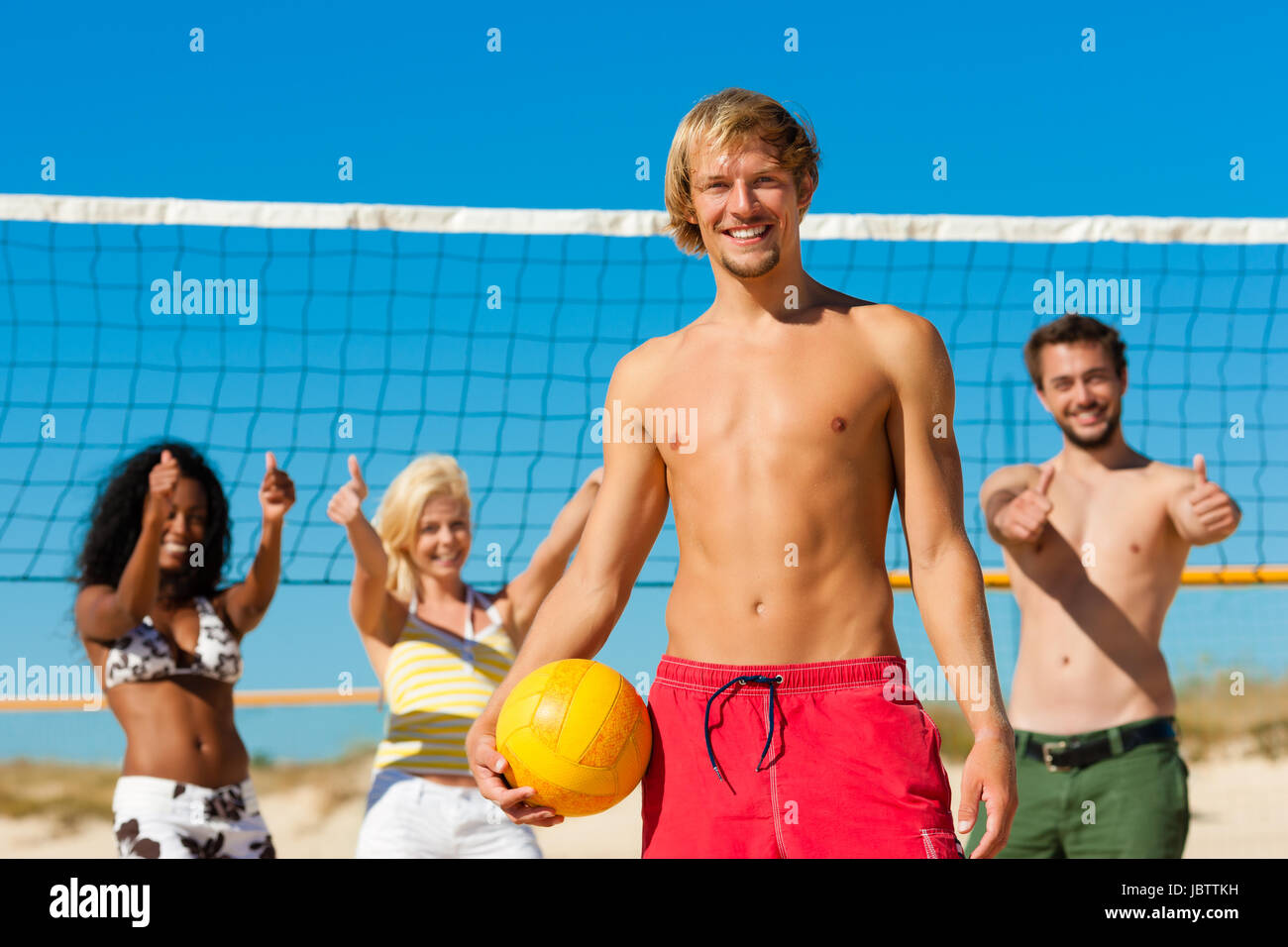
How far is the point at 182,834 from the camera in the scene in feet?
15.0

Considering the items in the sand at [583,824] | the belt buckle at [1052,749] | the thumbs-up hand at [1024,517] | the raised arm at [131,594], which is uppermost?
the thumbs-up hand at [1024,517]

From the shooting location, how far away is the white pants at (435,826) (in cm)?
467

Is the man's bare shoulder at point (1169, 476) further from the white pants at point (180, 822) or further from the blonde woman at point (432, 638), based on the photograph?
the white pants at point (180, 822)

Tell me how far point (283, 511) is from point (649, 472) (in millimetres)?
2891

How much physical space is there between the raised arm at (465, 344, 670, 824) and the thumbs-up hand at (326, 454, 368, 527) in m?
2.64

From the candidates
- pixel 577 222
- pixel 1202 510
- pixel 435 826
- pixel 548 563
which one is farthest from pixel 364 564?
pixel 1202 510

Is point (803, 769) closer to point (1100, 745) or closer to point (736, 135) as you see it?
point (736, 135)

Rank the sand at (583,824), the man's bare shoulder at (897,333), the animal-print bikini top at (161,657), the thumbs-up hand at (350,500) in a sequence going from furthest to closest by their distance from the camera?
1. the sand at (583,824)
2. the thumbs-up hand at (350,500)
3. the animal-print bikini top at (161,657)
4. the man's bare shoulder at (897,333)

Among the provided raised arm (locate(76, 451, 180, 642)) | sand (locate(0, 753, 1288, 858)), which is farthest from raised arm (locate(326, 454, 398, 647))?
sand (locate(0, 753, 1288, 858))

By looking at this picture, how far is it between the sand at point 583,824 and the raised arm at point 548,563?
20.0 ft

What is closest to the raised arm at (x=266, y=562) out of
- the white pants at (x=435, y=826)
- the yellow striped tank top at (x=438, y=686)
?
the yellow striped tank top at (x=438, y=686)

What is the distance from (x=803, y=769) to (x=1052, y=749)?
99.9 inches

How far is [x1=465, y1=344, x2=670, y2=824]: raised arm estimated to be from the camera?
279 cm
